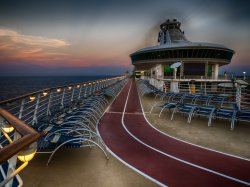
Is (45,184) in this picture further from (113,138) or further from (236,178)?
(236,178)

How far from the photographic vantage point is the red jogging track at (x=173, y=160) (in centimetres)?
359

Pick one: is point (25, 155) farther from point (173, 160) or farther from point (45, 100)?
point (45, 100)

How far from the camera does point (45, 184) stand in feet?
10.7

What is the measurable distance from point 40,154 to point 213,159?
14.5 ft

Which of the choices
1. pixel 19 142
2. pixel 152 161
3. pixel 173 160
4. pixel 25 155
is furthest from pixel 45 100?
pixel 19 142

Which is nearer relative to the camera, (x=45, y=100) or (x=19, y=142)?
(x=19, y=142)

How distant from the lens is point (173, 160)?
4.39 meters

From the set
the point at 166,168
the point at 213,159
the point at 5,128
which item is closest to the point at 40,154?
the point at 5,128

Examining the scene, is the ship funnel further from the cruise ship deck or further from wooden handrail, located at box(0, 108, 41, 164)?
wooden handrail, located at box(0, 108, 41, 164)

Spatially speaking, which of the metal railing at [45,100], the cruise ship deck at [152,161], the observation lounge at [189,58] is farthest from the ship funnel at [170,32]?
the cruise ship deck at [152,161]

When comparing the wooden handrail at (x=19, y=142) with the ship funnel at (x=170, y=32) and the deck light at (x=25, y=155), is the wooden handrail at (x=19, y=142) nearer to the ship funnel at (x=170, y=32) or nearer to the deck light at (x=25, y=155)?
the deck light at (x=25, y=155)

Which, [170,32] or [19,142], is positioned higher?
[170,32]

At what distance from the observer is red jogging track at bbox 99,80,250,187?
359 centimetres

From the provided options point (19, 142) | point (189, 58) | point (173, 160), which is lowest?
point (173, 160)
